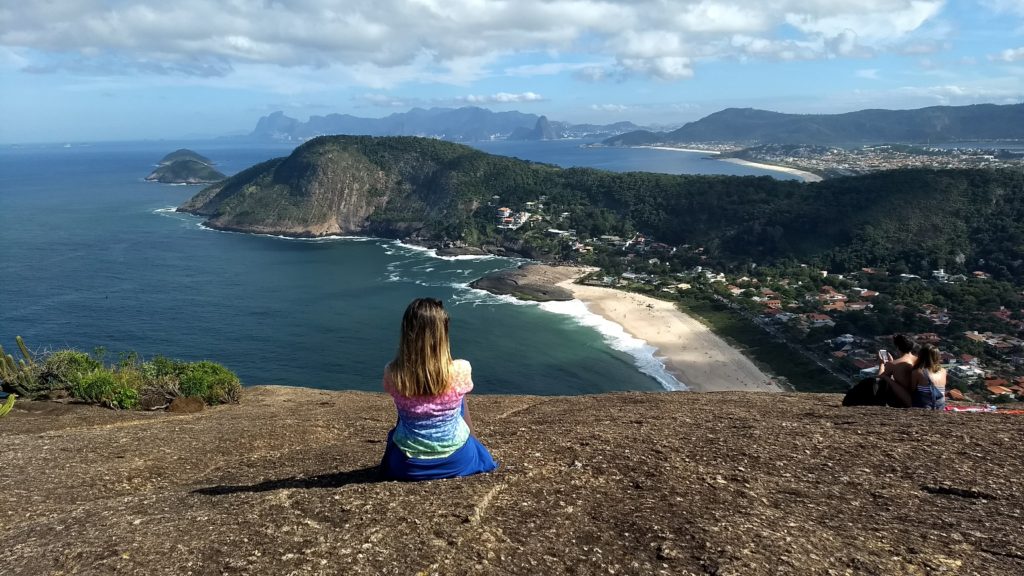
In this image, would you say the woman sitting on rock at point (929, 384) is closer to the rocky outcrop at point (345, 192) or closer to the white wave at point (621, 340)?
the white wave at point (621, 340)

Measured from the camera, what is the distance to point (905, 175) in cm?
9088

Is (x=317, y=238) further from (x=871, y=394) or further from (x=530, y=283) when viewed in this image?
(x=871, y=394)

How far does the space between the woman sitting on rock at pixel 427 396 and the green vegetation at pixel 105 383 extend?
1335 centimetres

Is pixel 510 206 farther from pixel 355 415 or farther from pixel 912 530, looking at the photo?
pixel 912 530

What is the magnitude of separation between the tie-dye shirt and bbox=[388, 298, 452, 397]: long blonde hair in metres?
0.09

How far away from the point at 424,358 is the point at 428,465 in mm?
1488

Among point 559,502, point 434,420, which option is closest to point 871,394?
point 559,502

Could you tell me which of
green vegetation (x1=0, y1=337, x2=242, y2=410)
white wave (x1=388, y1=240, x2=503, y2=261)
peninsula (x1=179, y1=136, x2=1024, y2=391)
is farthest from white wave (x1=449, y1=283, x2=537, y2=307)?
green vegetation (x1=0, y1=337, x2=242, y2=410)

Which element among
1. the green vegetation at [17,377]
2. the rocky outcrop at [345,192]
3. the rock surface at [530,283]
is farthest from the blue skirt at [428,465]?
the rocky outcrop at [345,192]

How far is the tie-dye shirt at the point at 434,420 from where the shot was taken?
18.8 ft

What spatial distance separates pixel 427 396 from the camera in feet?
18.6

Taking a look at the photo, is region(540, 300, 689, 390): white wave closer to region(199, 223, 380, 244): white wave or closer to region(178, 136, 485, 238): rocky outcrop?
region(178, 136, 485, 238): rocky outcrop

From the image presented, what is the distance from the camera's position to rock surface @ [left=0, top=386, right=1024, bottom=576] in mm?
5152

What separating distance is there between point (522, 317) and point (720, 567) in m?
59.1
